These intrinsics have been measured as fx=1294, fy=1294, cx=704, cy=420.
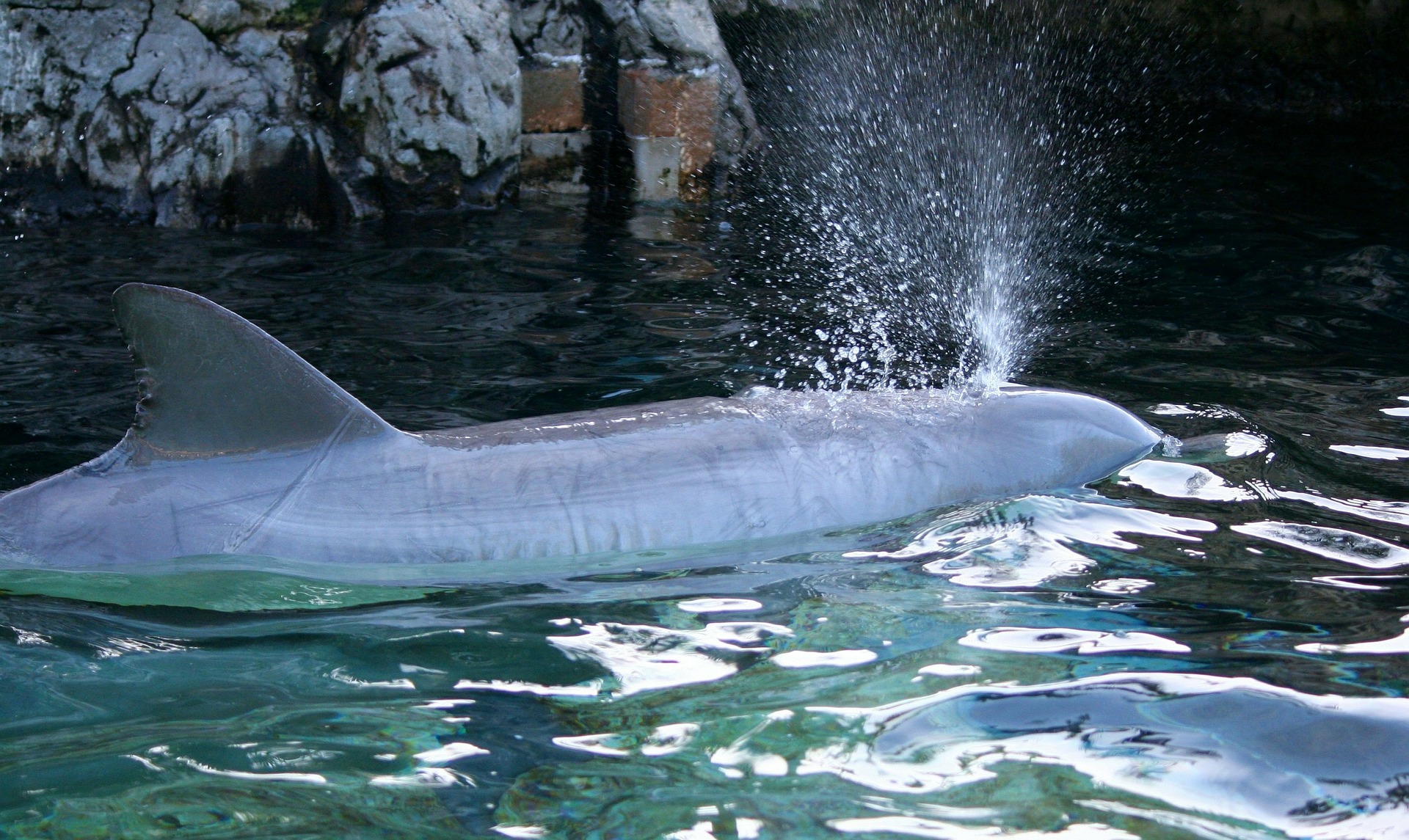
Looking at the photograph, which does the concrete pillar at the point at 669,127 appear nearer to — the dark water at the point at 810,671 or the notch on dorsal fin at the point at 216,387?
the dark water at the point at 810,671

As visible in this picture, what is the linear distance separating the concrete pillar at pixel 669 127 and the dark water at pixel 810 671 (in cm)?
408

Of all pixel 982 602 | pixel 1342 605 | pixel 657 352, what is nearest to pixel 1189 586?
pixel 1342 605

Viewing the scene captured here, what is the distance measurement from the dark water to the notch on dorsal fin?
1.40ft

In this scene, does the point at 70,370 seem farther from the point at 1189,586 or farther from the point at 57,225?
the point at 1189,586

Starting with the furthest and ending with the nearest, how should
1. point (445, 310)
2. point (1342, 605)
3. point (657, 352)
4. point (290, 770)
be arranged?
1. point (445, 310)
2. point (657, 352)
3. point (1342, 605)
4. point (290, 770)

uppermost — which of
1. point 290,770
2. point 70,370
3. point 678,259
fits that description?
point 678,259

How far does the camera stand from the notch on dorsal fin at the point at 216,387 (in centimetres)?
332

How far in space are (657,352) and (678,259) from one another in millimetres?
1943

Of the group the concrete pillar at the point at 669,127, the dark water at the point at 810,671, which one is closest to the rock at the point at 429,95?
the concrete pillar at the point at 669,127

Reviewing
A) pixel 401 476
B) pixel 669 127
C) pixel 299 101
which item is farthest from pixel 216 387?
pixel 669 127

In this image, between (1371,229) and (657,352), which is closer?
(657,352)

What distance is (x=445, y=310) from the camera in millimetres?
6719

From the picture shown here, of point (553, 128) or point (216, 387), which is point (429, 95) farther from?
point (216, 387)

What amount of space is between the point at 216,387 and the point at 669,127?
21.2ft
